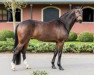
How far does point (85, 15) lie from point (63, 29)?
19.9 metres

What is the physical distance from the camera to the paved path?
13125 millimetres

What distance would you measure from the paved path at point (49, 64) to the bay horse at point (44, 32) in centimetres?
40

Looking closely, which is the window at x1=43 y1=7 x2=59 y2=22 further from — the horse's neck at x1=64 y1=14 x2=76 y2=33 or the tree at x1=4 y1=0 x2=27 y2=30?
the horse's neck at x1=64 y1=14 x2=76 y2=33

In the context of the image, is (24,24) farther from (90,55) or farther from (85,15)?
(85,15)

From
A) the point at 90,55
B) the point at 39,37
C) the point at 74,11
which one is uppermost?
the point at 74,11

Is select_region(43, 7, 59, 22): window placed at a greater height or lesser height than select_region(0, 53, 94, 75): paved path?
greater

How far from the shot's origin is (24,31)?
13703 mm

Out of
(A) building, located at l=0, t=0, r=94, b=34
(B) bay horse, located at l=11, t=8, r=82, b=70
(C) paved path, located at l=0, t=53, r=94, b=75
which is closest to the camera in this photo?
(C) paved path, located at l=0, t=53, r=94, b=75

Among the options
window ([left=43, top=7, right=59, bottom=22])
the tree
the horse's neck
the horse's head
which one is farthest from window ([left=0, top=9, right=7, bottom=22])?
the horse's head

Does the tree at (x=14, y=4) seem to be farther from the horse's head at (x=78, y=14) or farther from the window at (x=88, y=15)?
the horse's head at (x=78, y=14)

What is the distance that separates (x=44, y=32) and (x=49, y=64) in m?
1.69

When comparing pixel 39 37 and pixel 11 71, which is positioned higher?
pixel 39 37

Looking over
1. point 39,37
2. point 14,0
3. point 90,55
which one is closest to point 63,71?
point 39,37

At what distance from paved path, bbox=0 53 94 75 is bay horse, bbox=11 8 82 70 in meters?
0.40
